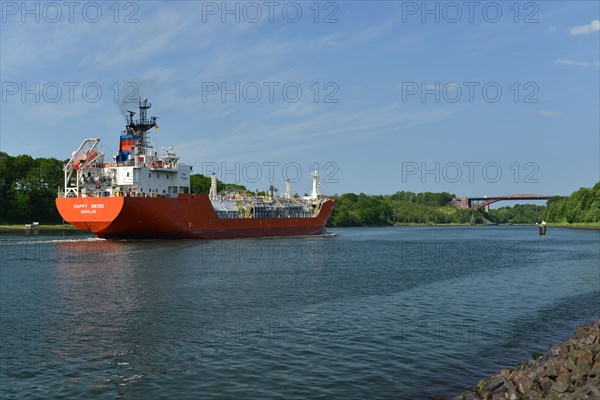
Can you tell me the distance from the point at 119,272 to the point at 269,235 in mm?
37927

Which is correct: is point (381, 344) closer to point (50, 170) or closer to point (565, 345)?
point (565, 345)

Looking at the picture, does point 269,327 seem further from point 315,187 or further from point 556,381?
point 315,187

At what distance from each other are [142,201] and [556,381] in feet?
136

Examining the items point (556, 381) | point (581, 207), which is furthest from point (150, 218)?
point (581, 207)

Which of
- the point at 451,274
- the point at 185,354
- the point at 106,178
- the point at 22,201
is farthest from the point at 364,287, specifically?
the point at 22,201

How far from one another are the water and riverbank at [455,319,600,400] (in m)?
1.71

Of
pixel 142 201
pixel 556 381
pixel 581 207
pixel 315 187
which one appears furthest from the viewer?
pixel 581 207

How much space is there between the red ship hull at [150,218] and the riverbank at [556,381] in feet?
129

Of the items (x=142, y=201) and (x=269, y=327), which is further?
(x=142, y=201)

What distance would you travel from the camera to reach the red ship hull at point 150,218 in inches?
1766

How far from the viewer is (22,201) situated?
83.8m

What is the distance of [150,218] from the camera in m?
47.2

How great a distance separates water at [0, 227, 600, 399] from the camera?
1105cm

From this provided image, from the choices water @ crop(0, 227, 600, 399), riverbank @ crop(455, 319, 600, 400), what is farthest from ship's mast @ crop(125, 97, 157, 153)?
riverbank @ crop(455, 319, 600, 400)
